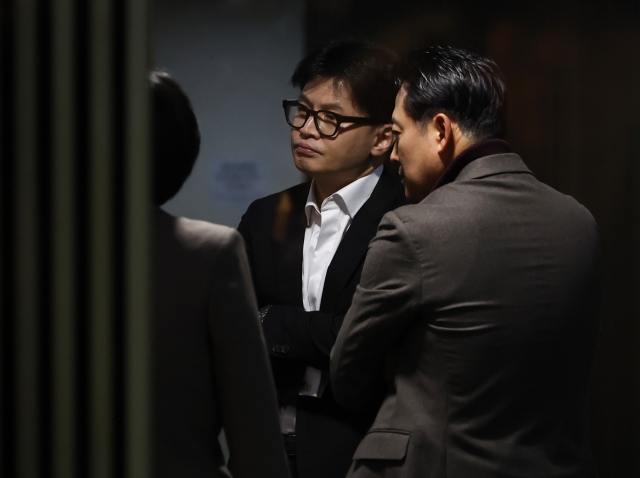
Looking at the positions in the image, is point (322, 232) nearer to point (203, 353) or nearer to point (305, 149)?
point (305, 149)

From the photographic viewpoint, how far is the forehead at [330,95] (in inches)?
71.5

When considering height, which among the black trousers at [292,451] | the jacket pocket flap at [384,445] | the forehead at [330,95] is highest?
the forehead at [330,95]

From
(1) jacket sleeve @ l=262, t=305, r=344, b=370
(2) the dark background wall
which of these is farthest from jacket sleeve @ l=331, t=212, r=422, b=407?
(2) the dark background wall

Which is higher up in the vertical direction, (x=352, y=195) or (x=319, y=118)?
(x=319, y=118)

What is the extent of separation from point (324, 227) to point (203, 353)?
25.9 inches

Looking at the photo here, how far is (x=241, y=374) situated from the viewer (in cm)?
128

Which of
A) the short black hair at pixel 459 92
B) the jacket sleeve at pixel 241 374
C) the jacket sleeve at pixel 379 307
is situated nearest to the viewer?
the jacket sleeve at pixel 241 374

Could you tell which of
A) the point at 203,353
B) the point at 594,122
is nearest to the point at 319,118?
the point at 203,353

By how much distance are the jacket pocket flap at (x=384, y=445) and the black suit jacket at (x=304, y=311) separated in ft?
0.54

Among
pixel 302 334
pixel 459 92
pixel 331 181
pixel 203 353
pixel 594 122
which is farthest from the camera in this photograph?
pixel 594 122

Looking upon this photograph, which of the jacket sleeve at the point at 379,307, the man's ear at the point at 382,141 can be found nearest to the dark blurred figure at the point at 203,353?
the jacket sleeve at the point at 379,307

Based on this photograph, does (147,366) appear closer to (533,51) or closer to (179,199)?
(179,199)

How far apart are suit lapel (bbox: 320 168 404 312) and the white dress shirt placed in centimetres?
2

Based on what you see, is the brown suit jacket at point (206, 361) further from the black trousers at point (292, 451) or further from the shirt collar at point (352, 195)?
the shirt collar at point (352, 195)
